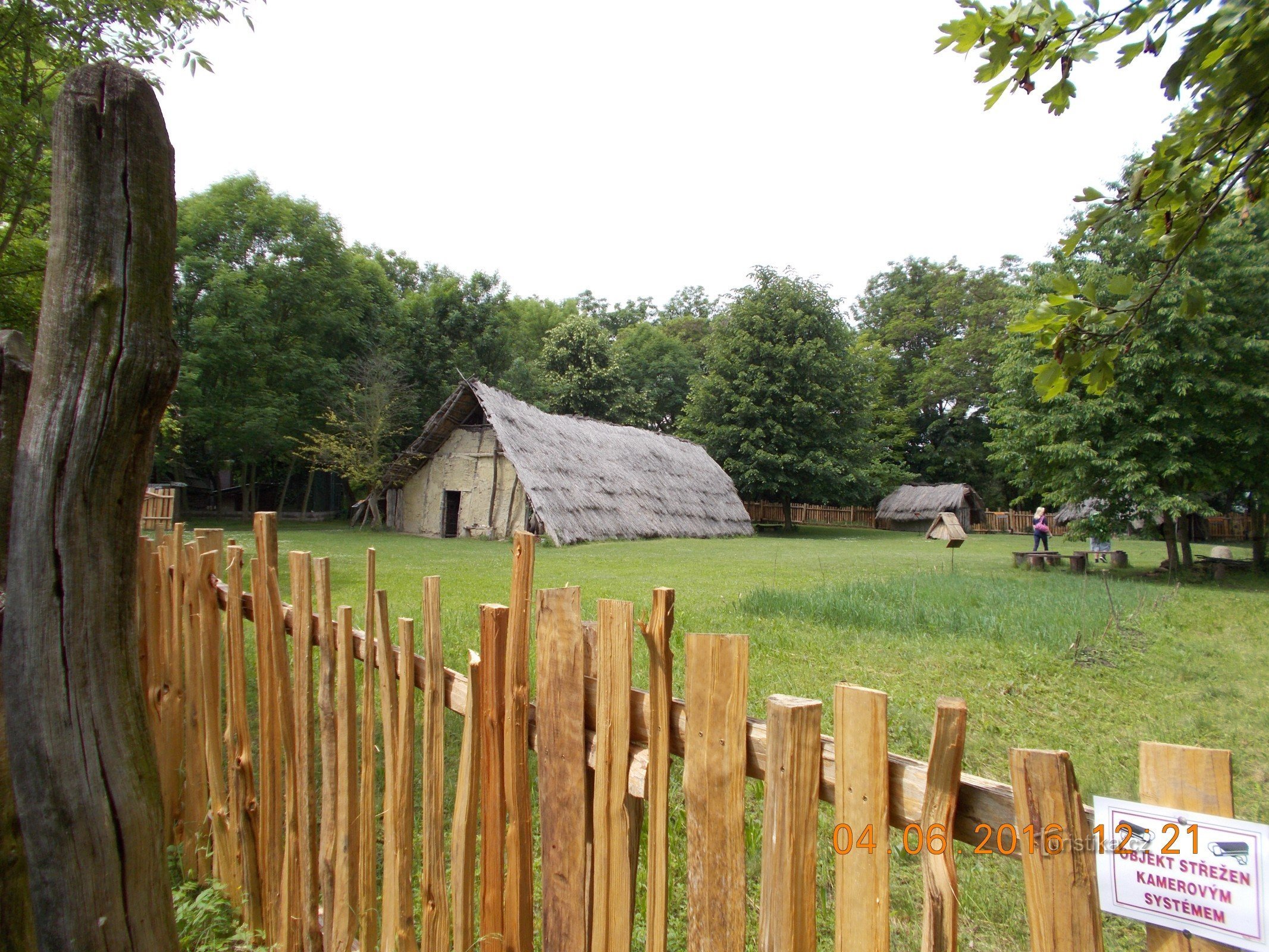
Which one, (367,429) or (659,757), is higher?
(367,429)

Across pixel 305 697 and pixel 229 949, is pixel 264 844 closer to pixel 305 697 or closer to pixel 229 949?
pixel 229 949

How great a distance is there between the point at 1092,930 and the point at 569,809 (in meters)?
1.03

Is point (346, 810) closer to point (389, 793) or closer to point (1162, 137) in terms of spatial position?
point (389, 793)

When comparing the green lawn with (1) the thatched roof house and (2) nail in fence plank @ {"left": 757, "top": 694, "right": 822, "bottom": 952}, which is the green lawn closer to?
(2) nail in fence plank @ {"left": 757, "top": 694, "right": 822, "bottom": 952}

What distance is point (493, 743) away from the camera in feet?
6.06

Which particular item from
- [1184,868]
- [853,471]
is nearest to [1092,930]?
[1184,868]

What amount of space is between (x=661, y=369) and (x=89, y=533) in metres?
47.3

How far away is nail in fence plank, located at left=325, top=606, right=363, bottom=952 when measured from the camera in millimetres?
2188

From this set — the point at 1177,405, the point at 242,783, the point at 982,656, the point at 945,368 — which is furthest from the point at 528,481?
the point at 945,368

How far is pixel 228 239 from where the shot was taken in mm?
29641

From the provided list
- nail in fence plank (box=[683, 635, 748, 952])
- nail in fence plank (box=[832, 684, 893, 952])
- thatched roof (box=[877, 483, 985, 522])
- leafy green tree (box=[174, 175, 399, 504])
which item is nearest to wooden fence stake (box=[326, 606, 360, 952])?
nail in fence plank (box=[683, 635, 748, 952])

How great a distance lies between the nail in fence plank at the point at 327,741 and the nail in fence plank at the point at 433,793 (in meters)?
0.42

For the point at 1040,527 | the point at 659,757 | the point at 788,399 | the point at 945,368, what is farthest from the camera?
the point at 945,368
